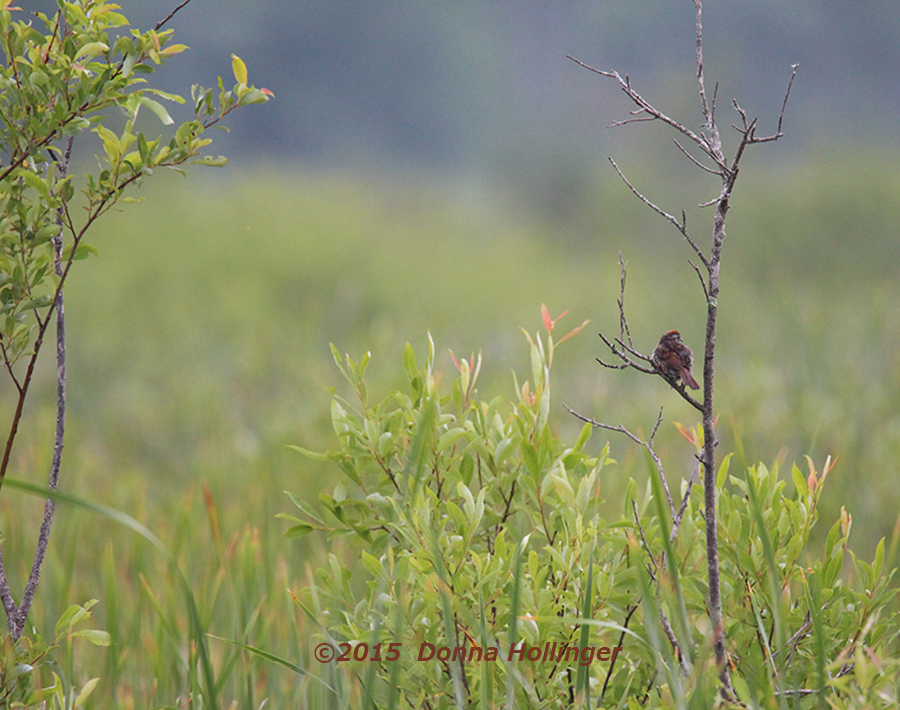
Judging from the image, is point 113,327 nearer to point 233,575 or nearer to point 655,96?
point 233,575

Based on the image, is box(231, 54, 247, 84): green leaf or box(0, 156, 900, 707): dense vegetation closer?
box(231, 54, 247, 84): green leaf

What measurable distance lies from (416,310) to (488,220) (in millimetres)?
4046

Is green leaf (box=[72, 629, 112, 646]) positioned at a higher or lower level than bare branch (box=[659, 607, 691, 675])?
lower

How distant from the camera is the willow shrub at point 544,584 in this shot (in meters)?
0.58

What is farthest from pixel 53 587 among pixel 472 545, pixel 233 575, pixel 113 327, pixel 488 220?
pixel 488 220

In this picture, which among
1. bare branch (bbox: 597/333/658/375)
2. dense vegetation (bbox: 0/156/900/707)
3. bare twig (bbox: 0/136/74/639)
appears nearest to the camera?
bare branch (bbox: 597/333/658/375)

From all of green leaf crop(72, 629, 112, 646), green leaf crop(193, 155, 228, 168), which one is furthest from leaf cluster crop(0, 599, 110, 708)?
green leaf crop(193, 155, 228, 168)

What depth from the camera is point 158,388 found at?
183 inches

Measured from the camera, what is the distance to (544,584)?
692 millimetres

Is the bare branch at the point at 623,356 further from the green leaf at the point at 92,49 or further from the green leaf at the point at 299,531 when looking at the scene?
the green leaf at the point at 92,49

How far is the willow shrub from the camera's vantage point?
22.8 inches

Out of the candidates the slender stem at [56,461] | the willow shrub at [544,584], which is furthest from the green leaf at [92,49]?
the willow shrub at [544,584]

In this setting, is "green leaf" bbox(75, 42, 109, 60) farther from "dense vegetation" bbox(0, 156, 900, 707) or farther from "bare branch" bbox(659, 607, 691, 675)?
"bare branch" bbox(659, 607, 691, 675)

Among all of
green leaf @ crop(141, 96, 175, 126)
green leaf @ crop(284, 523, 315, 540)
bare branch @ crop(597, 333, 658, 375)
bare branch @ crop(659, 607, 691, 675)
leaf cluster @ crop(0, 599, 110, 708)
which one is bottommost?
leaf cluster @ crop(0, 599, 110, 708)
